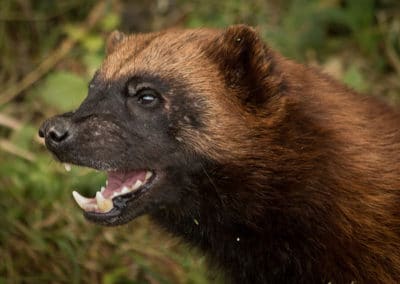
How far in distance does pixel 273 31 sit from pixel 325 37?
54 centimetres

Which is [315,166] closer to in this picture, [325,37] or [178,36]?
[178,36]

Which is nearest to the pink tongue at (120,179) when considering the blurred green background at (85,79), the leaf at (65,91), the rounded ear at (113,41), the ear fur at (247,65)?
the ear fur at (247,65)

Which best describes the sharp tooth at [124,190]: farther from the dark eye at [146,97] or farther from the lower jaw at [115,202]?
the dark eye at [146,97]

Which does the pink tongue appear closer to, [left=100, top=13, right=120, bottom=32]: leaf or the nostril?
the nostril

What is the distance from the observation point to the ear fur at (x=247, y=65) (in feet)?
13.4

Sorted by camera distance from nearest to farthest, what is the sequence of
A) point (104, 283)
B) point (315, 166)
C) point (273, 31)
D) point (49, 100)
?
point (315, 166), point (104, 283), point (49, 100), point (273, 31)

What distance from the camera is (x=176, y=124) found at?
4.04 m

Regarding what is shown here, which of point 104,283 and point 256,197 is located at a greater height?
point 256,197

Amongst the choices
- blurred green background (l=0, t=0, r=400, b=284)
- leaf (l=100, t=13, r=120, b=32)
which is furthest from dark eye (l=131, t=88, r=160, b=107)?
leaf (l=100, t=13, r=120, b=32)

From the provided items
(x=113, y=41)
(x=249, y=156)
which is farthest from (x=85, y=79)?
(x=249, y=156)

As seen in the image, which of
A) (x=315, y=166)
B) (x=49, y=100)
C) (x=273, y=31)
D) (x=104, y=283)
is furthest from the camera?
(x=273, y=31)

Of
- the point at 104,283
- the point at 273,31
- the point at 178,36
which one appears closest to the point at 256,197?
the point at 178,36

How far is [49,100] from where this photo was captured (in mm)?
6305

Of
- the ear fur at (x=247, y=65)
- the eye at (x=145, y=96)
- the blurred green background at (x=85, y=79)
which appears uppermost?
the ear fur at (x=247, y=65)
